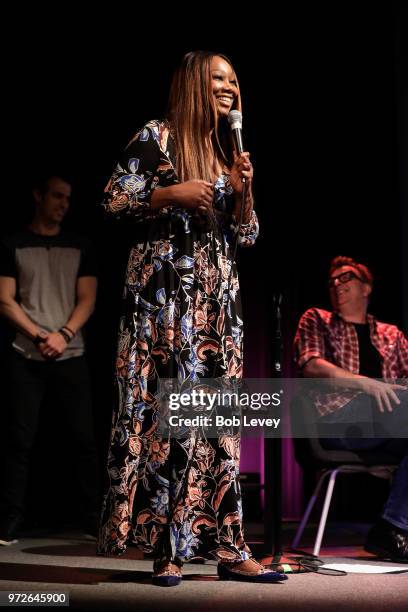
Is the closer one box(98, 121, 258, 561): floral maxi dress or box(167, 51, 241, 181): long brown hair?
box(98, 121, 258, 561): floral maxi dress

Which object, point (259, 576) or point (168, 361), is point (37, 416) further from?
point (259, 576)

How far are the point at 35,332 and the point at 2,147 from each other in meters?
1.25

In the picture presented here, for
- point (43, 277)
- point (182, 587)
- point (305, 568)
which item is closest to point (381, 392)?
point (305, 568)

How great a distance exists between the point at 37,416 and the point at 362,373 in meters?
1.43

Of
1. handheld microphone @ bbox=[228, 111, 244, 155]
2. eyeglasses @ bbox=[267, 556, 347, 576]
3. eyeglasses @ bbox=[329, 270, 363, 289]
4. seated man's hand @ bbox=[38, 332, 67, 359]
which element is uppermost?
handheld microphone @ bbox=[228, 111, 244, 155]

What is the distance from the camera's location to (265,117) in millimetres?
4312

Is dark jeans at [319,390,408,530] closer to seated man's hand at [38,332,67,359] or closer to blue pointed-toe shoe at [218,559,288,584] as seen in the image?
blue pointed-toe shoe at [218,559,288,584]

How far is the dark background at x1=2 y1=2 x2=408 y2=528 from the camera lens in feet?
13.5

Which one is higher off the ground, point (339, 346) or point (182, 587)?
point (339, 346)

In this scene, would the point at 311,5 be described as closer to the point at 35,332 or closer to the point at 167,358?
the point at 35,332

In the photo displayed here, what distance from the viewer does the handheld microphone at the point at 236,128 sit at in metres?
2.19

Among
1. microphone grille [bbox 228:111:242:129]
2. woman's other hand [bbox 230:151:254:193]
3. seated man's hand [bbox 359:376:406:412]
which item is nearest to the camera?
woman's other hand [bbox 230:151:254:193]

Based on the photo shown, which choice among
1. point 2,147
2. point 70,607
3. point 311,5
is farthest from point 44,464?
point 311,5

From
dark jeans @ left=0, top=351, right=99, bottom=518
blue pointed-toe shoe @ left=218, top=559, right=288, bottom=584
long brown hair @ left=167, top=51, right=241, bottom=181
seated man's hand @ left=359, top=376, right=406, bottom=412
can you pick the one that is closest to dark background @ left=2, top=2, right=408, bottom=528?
dark jeans @ left=0, top=351, right=99, bottom=518
